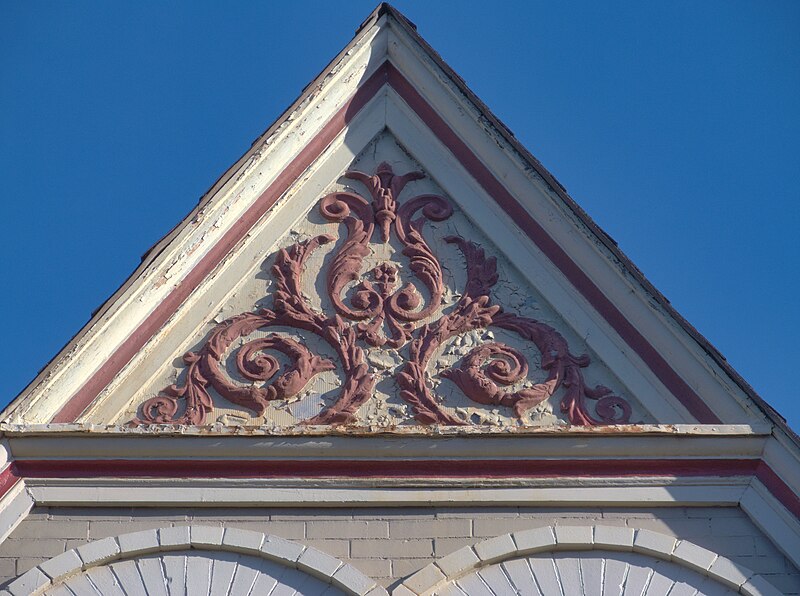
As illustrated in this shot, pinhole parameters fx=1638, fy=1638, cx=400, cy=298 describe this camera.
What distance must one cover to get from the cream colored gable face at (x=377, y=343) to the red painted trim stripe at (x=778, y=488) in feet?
1.78

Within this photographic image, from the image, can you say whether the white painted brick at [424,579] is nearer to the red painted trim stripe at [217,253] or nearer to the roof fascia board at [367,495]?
the roof fascia board at [367,495]

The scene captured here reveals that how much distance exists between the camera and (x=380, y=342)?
733 cm

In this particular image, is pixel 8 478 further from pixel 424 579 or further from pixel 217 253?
pixel 424 579

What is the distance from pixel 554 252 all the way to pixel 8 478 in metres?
2.65

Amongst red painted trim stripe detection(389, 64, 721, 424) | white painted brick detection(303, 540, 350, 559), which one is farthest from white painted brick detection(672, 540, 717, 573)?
white painted brick detection(303, 540, 350, 559)

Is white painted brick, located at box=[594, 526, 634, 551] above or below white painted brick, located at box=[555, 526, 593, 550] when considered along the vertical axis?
above

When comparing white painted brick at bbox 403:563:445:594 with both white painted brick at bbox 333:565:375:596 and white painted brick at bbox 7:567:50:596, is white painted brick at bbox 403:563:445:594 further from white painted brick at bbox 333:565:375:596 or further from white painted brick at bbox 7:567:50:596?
white painted brick at bbox 7:567:50:596

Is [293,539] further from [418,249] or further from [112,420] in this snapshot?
[418,249]

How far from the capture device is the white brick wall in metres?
6.64

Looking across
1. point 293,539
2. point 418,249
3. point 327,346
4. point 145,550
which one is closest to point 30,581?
point 145,550

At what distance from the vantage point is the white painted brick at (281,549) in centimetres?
658

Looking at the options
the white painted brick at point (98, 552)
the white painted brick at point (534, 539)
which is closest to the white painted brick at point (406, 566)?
the white painted brick at point (534, 539)

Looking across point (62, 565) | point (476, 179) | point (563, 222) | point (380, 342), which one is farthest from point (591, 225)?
point (62, 565)

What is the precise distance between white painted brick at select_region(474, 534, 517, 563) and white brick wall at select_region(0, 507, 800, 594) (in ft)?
0.18
